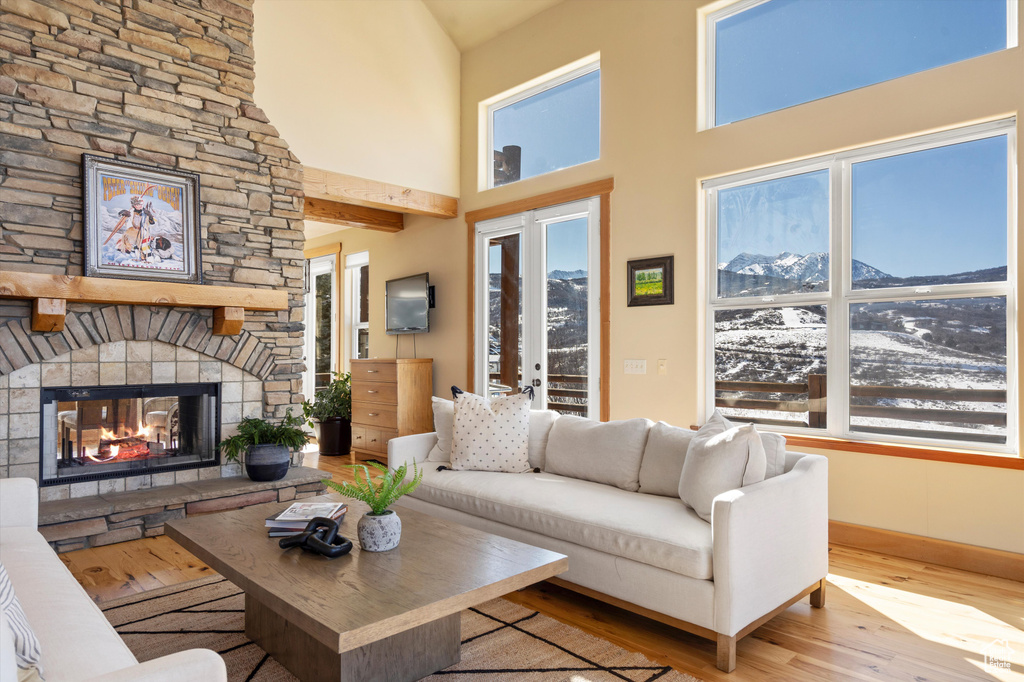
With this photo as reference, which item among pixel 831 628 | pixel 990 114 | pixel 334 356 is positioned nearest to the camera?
pixel 831 628

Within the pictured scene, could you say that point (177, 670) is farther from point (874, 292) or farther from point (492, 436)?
point (874, 292)

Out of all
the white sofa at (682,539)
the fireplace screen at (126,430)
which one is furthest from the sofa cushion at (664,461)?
the fireplace screen at (126,430)

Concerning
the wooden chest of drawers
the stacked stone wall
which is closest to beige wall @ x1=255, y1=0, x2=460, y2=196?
the stacked stone wall

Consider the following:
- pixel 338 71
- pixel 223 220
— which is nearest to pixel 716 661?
pixel 223 220

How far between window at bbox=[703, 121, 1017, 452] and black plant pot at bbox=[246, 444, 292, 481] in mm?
2891

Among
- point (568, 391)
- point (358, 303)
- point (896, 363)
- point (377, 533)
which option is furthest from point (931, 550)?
point (358, 303)

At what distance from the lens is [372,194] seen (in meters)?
5.29

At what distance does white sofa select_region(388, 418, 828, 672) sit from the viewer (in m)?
2.21

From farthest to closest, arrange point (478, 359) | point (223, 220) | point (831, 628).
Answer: point (478, 359) → point (223, 220) → point (831, 628)

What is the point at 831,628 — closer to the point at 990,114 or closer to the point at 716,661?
the point at 716,661

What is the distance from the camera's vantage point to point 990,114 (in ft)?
10.5

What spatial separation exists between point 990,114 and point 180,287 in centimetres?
453

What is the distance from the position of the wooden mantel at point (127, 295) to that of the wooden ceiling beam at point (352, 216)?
5.52 feet

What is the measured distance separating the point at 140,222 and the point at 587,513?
10.6 feet
